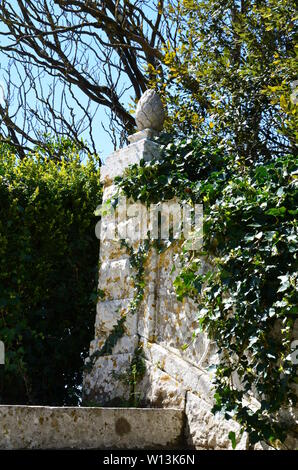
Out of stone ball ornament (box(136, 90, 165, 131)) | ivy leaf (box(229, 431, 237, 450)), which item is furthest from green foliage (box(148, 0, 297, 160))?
ivy leaf (box(229, 431, 237, 450))

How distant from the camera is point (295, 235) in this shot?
133 inches

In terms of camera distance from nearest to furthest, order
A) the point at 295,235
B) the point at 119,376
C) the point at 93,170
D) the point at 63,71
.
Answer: the point at 295,235 → the point at 119,376 → the point at 93,170 → the point at 63,71

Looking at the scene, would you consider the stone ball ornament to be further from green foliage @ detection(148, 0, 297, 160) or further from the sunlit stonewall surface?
green foliage @ detection(148, 0, 297, 160)

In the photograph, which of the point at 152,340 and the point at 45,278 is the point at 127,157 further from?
the point at 152,340

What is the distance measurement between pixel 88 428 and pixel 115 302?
4.06ft

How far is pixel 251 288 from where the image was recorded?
11.4ft

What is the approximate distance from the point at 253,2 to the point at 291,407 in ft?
16.8

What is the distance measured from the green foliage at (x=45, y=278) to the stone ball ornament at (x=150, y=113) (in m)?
0.96

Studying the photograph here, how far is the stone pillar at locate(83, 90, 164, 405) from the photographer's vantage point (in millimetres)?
4461

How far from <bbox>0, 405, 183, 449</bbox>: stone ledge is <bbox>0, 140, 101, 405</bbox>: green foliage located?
57.4 inches

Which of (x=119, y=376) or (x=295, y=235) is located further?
(x=119, y=376)
